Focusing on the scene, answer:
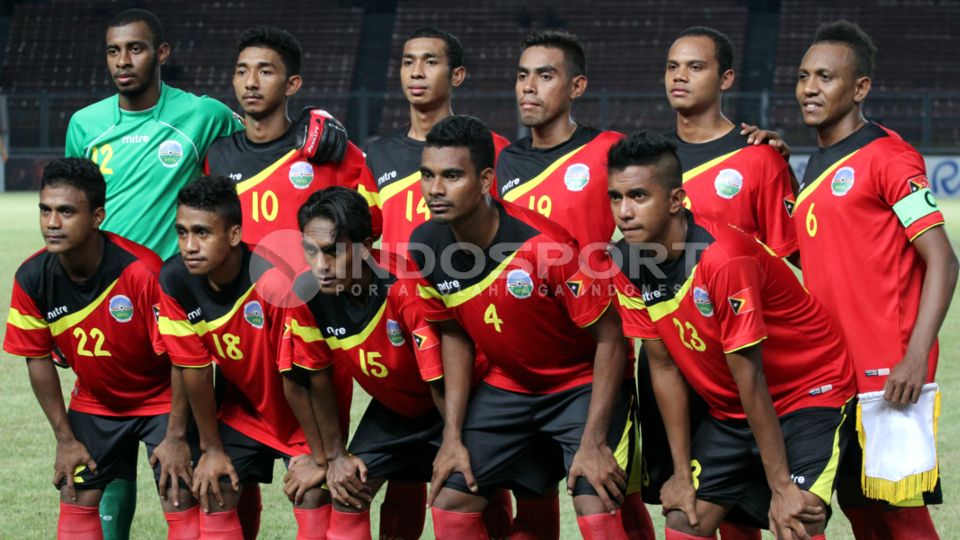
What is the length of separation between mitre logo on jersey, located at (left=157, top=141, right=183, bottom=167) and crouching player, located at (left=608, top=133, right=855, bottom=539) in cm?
208

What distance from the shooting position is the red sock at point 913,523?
382 centimetres

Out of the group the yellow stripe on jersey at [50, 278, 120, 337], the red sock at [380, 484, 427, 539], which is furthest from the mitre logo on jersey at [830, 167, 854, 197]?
the yellow stripe on jersey at [50, 278, 120, 337]

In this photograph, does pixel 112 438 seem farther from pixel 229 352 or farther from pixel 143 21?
pixel 143 21

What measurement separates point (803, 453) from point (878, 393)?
38cm

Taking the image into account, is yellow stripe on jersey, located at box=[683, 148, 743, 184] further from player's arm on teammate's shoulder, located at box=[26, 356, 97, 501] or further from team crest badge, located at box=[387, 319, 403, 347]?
player's arm on teammate's shoulder, located at box=[26, 356, 97, 501]

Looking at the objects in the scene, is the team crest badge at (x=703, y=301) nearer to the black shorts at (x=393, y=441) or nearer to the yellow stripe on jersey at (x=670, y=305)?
the yellow stripe on jersey at (x=670, y=305)

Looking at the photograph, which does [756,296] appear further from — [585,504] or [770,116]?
[770,116]

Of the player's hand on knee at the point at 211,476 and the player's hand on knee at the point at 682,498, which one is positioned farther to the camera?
the player's hand on knee at the point at 211,476

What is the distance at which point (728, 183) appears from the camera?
418cm

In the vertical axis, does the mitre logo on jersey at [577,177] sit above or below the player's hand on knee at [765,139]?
below

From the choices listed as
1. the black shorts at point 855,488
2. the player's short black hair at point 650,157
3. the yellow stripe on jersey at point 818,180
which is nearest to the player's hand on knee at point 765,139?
the yellow stripe on jersey at point 818,180

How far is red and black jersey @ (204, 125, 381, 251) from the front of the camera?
→ 15.5 ft

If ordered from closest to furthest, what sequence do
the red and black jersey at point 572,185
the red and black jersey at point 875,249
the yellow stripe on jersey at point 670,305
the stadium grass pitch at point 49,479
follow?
the yellow stripe on jersey at point 670,305, the red and black jersey at point 875,249, the red and black jersey at point 572,185, the stadium grass pitch at point 49,479

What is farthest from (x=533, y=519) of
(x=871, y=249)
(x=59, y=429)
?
(x=59, y=429)
